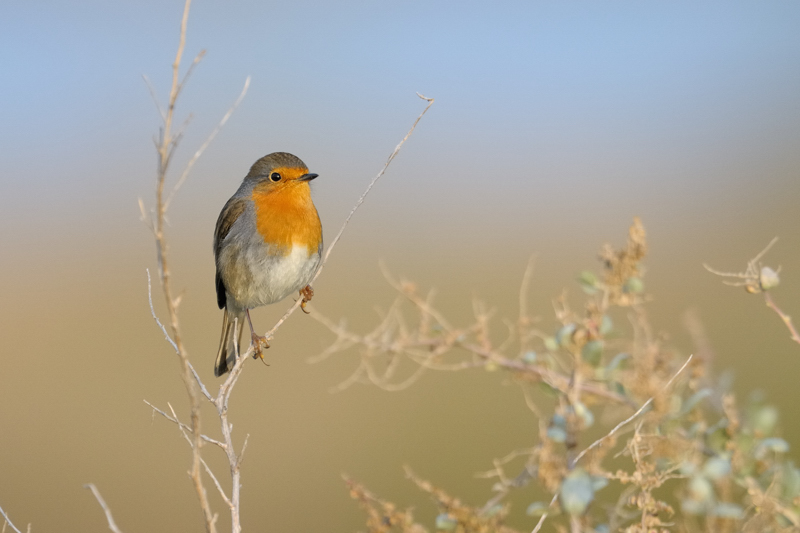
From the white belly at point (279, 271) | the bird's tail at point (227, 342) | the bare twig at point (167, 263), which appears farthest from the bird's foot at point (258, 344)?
the bare twig at point (167, 263)

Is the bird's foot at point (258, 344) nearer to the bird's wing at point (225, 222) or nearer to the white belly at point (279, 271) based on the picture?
the white belly at point (279, 271)

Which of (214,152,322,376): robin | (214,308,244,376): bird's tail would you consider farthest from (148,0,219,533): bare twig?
(214,308,244,376): bird's tail

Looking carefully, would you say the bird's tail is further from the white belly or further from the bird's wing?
the white belly

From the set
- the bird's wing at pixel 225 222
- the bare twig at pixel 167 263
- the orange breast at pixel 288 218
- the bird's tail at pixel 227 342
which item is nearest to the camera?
the bare twig at pixel 167 263

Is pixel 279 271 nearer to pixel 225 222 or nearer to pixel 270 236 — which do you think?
pixel 270 236

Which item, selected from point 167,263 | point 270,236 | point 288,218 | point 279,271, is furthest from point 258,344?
point 167,263

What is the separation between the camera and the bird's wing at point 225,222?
4.43m

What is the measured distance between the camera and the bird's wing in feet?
14.5

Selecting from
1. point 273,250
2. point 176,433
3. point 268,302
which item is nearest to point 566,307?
point 273,250

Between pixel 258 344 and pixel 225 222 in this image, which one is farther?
pixel 225 222

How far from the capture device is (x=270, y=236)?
416 cm

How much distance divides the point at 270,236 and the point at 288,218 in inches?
5.7

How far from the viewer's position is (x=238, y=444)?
9.16m

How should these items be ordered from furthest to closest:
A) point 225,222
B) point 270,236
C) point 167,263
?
point 225,222 → point 270,236 → point 167,263
